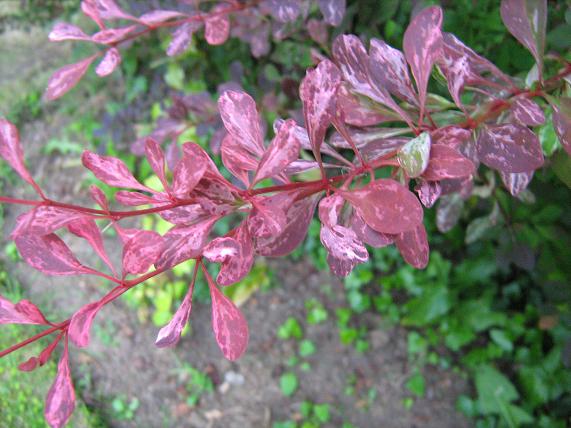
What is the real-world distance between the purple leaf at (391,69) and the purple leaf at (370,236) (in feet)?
0.65

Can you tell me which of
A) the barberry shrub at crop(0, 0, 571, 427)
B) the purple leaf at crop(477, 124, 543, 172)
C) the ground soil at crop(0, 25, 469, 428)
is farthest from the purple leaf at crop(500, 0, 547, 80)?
the ground soil at crop(0, 25, 469, 428)

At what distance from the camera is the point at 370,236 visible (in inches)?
21.8

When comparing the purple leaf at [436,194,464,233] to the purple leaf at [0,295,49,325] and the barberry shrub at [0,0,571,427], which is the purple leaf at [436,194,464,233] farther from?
the purple leaf at [0,295,49,325]

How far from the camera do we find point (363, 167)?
0.57 meters

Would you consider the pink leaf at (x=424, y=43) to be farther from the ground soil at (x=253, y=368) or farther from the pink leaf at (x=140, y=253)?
the ground soil at (x=253, y=368)

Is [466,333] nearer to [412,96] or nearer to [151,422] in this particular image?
[151,422]

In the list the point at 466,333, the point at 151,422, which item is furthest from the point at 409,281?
the point at 151,422

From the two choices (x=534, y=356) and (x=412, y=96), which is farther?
(x=534, y=356)

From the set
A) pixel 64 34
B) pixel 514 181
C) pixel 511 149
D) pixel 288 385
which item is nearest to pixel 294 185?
pixel 511 149

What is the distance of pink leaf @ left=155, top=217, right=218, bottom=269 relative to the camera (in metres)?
0.51

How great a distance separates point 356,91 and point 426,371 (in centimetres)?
150

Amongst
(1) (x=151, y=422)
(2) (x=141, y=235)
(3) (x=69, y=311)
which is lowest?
(1) (x=151, y=422)

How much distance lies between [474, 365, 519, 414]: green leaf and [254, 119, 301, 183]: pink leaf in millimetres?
1533

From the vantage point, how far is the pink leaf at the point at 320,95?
51 cm
